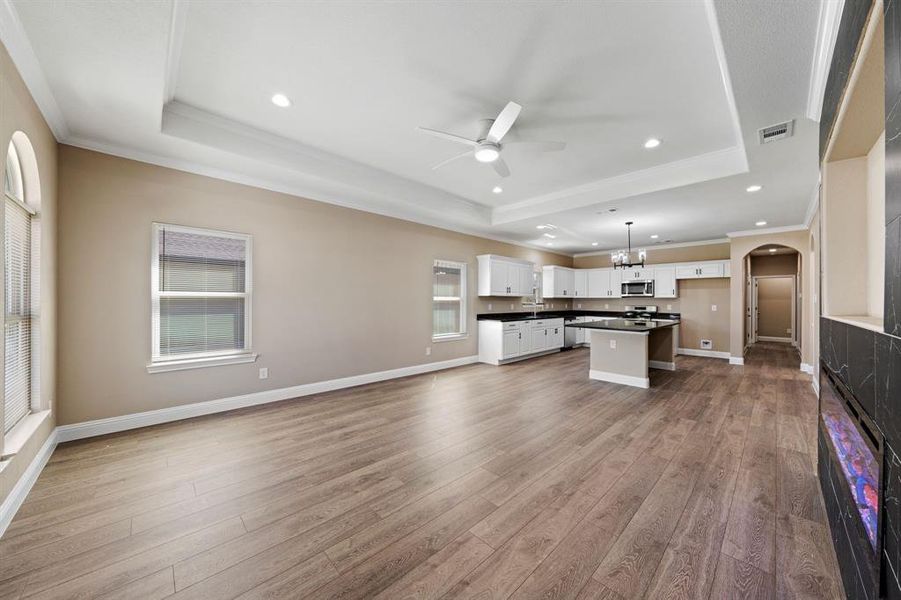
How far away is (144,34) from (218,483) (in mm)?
2815

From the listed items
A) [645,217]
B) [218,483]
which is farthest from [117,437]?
[645,217]

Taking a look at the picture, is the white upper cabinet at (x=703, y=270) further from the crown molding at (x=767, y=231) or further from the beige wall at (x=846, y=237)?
the beige wall at (x=846, y=237)

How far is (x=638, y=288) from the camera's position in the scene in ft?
28.0

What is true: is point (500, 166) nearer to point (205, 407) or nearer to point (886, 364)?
point (886, 364)

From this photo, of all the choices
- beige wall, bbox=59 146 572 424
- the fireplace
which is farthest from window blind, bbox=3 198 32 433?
the fireplace

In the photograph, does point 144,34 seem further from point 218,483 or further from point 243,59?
point 218,483

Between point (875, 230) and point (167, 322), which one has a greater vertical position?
point (875, 230)

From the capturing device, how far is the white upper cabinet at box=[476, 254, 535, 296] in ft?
22.4

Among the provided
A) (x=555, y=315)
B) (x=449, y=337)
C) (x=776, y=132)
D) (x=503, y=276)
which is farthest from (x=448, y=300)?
(x=776, y=132)

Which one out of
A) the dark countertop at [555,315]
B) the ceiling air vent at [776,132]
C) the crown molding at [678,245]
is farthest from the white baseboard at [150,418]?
the crown molding at [678,245]

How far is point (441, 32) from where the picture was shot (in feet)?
7.02

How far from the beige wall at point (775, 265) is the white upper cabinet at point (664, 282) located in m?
3.67

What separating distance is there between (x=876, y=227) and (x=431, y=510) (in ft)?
9.33

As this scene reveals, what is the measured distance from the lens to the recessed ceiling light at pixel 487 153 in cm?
304
